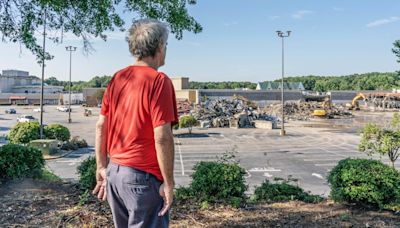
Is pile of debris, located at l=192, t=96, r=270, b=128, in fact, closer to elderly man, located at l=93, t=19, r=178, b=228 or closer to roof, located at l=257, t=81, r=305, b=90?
elderly man, located at l=93, t=19, r=178, b=228

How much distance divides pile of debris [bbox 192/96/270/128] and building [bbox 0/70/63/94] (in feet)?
245

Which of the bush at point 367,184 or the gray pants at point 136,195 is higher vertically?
the gray pants at point 136,195

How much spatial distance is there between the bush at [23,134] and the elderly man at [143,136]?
67.0 ft

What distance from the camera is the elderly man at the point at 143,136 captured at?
2.26 metres

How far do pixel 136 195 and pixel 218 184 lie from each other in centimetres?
331

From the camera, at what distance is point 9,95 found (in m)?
96.1

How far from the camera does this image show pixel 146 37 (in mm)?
2338

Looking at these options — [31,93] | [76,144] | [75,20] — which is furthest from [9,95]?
[75,20]

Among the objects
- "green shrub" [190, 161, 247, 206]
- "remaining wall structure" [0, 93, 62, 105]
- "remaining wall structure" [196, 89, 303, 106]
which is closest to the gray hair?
"green shrub" [190, 161, 247, 206]

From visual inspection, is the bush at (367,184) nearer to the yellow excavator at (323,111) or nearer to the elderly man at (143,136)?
the elderly man at (143,136)

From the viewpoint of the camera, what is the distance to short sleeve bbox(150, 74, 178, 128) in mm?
2229

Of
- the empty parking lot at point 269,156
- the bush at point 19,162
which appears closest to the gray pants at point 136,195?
the bush at point 19,162

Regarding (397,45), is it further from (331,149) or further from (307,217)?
(331,149)

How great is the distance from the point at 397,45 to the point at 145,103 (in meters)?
8.11
